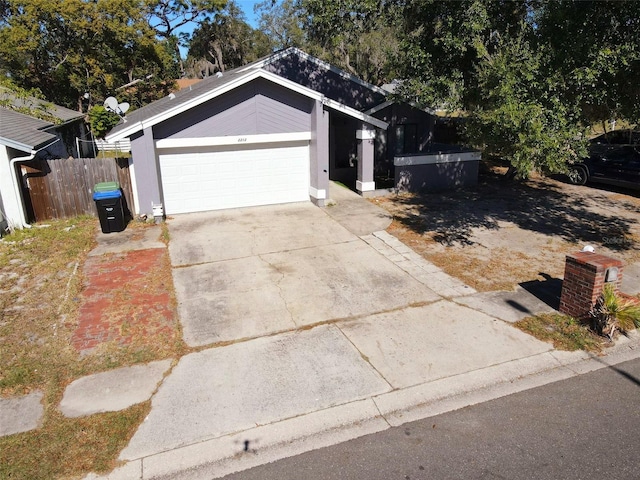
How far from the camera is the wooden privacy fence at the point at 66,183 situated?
13062 millimetres

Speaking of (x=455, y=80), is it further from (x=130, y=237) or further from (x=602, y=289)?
(x=130, y=237)

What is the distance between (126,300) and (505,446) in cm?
686

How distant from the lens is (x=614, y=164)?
56.2 feet

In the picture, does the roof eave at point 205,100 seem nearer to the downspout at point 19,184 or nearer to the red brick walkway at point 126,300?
the downspout at point 19,184

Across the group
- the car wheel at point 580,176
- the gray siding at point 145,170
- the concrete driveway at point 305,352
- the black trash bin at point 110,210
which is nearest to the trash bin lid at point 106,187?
Result: the black trash bin at point 110,210

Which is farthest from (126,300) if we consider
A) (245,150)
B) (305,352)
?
(245,150)

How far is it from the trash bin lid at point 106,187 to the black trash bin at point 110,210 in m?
0.21

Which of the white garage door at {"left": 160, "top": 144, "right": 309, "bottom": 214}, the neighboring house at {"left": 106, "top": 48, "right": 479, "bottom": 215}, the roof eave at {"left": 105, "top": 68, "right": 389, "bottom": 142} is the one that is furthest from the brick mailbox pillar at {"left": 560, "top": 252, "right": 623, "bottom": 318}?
the white garage door at {"left": 160, "top": 144, "right": 309, "bottom": 214}

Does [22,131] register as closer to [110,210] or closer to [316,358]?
[110,210]

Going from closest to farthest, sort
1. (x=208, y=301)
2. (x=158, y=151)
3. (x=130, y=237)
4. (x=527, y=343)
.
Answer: (x=527, y=343) → (x=208, y=301) → (x=130, y=237) → (x=158, y=151)

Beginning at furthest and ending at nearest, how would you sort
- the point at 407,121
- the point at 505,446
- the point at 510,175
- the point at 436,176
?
the point at 407,121 → the point at 510,175 → the point at 436,176 → the point at 505,446

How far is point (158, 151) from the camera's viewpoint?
13820mm

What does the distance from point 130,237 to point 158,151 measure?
294 centimetres

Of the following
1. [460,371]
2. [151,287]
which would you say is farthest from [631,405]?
[151,287]
